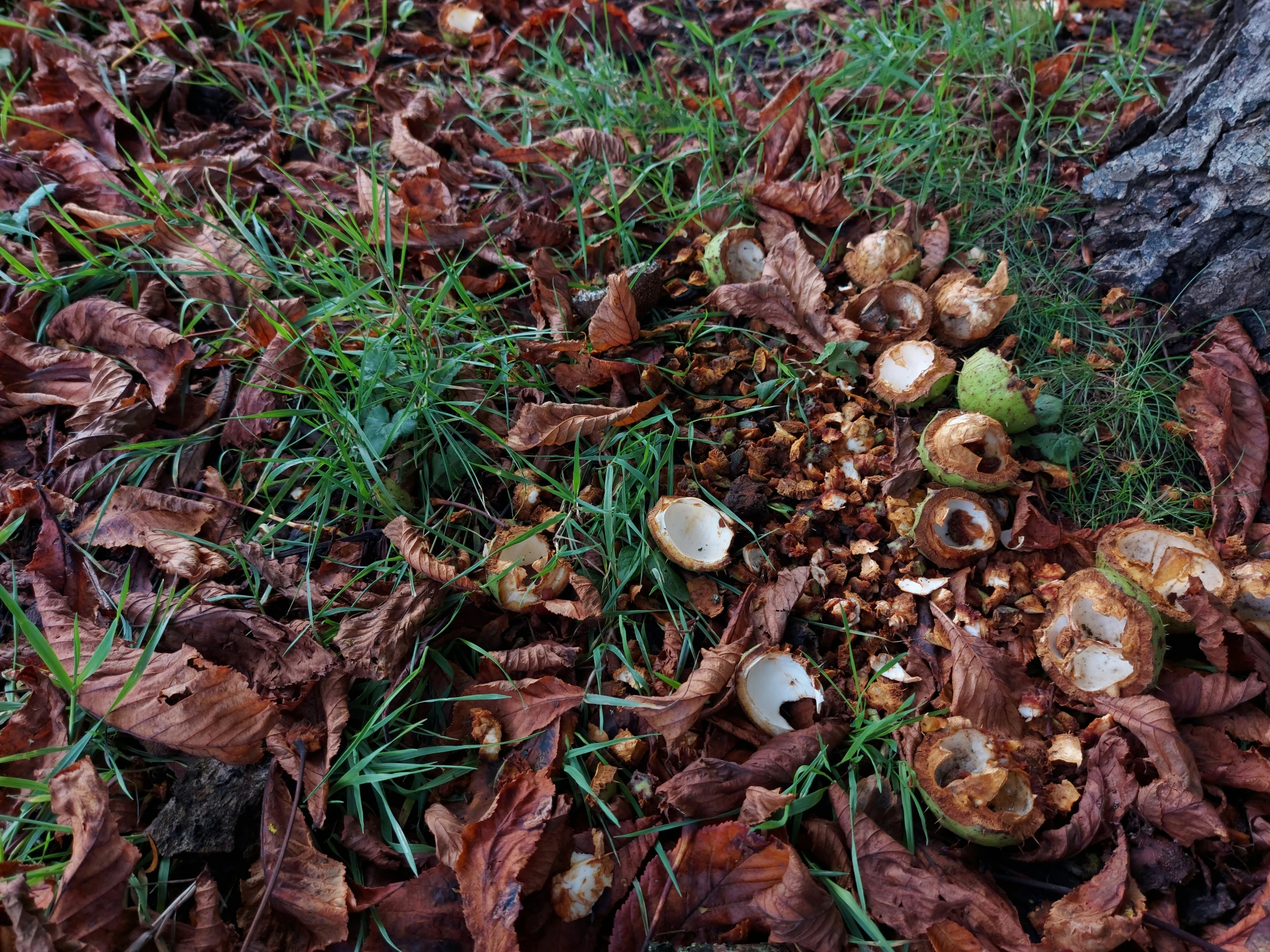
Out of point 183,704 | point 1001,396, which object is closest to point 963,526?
point 1001,396

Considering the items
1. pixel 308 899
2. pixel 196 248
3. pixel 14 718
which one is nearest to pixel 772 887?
pixel 308 899

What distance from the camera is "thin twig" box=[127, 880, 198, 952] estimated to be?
128 centimetres

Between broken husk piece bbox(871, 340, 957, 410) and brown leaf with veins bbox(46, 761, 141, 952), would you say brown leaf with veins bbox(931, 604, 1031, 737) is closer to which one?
broken husk piece bbox(871, 340, 957, 410)

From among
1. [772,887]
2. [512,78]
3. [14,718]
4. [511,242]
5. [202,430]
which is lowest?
[772,887]

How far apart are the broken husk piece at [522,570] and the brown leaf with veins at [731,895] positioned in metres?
0.60

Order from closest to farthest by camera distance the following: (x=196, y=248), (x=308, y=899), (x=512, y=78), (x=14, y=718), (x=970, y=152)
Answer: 1. (x=308, y=899)
2. (x=14, y=718)
3. (x=196, y=248)
4. (x=970, y=152)
5. (x=512, y=78)

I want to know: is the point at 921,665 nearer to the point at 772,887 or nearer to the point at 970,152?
the point at 772,887

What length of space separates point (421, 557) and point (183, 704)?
53 cm

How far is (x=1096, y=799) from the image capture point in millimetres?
1480

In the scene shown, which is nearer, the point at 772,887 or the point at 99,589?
the point at 772,887

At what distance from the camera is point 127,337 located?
2070 millimetres

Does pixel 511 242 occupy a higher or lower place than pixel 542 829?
higher

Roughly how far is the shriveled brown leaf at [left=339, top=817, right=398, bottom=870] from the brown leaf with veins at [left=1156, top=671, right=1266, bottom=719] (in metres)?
1.62

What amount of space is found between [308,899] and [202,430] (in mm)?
1221
